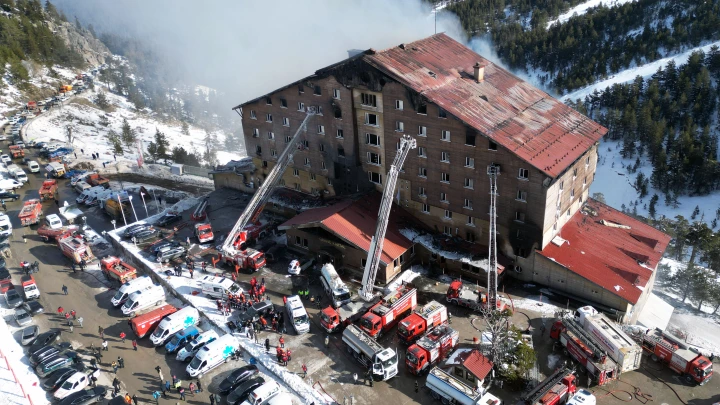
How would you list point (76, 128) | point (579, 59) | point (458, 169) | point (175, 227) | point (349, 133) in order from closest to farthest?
1. point (458, 169)
2. point (349, 133)
3. point (175, 227)
4. point (76, 128)
5. point (579, 59)

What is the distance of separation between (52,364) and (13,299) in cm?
1099

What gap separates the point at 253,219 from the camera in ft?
183

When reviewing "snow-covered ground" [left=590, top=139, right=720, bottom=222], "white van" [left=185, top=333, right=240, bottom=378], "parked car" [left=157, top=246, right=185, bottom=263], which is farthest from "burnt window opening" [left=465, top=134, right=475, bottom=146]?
"snow-covered ground" [left=590, top=139, right=720, bottom=222]

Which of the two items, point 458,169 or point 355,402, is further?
point 458,169

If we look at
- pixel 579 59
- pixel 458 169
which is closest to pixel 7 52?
pixel 458 169

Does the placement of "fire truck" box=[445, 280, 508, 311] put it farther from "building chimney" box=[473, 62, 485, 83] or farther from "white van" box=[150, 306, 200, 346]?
"white van" box=[150, 306, 200, 346]

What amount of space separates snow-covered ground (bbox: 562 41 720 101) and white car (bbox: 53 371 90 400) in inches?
5221

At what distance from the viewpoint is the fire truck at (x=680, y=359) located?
1398 inches

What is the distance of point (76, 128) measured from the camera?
334 feet

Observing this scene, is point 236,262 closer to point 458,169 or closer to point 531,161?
point 458,169

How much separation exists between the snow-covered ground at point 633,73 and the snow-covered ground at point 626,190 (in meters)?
30.2

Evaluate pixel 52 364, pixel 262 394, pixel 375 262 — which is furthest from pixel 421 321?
pixel 52 364

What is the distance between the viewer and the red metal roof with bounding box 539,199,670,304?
43.8 meters

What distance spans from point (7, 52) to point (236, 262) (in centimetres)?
10687
